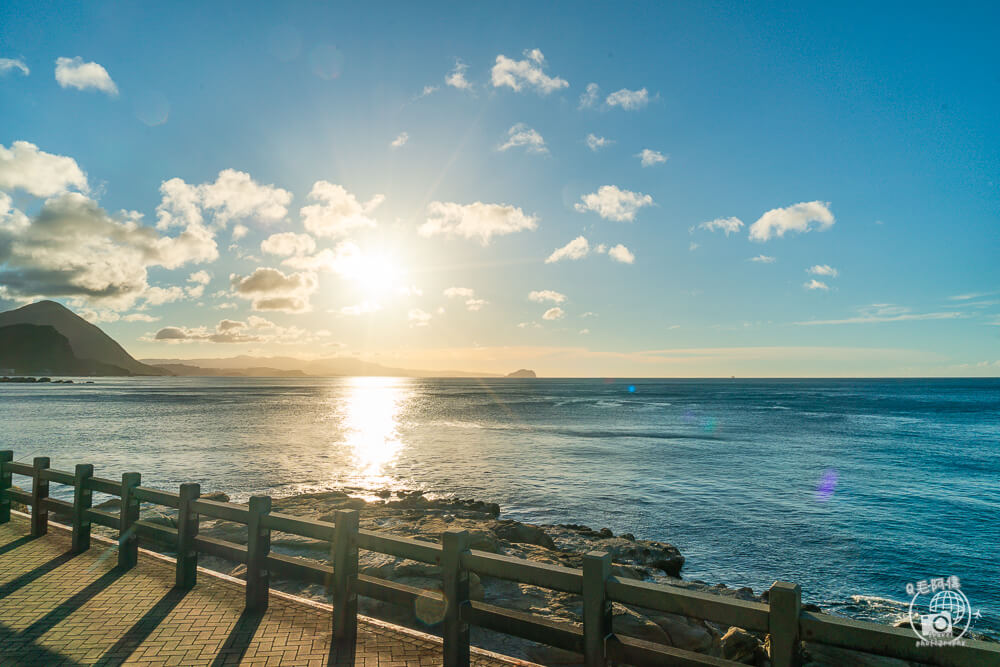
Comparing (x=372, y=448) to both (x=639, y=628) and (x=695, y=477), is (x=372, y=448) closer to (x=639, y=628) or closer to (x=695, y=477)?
(x=695, y=477)

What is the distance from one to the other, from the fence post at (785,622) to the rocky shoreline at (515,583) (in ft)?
6.36

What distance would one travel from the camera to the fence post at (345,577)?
6648mm

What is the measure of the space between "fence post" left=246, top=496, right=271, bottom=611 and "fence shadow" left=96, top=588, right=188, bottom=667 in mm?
1059

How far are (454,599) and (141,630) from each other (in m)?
3.97

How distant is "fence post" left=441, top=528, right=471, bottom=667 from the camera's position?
Result: 19.1ft

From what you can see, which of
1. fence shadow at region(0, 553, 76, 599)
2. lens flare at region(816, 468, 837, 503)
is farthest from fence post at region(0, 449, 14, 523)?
lens flare at region(816, 468, 837, 503)

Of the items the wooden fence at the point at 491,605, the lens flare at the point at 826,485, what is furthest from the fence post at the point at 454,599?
the lens flare at the point at 826,485

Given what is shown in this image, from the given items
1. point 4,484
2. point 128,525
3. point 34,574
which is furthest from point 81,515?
point 4,484

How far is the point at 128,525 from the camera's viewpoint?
9.08 m

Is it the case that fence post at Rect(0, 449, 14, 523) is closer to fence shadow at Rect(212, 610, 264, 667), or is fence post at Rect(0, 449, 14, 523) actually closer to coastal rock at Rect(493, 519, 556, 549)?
fence shadow at Rect(212, 610, 264, 667)

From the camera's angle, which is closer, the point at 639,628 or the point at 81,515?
the point at 639,628

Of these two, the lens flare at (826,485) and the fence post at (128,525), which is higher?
the fence post at (128,525)

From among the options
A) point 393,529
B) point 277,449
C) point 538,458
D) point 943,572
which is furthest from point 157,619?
point 277,449

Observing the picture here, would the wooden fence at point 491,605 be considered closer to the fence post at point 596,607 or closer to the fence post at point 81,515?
the fence post at point 596,607
